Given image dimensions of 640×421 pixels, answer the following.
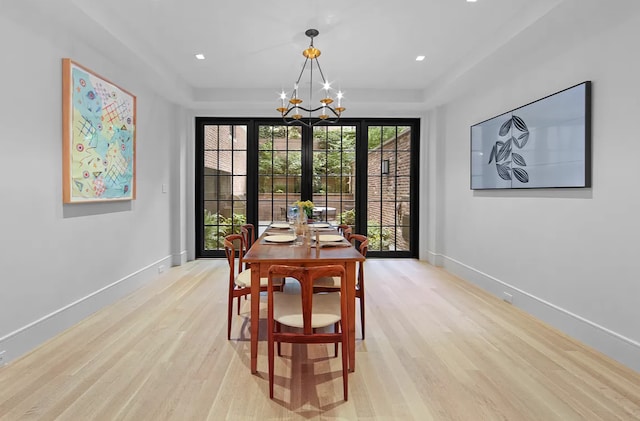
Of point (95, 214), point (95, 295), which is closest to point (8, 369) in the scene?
point (95, 295)

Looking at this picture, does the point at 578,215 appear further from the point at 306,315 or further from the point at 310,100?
the point at 310,100

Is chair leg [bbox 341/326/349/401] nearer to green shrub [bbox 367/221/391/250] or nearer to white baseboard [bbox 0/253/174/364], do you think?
white baseboard [bbox 0/253/174/364]

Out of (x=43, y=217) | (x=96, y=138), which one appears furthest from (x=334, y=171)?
(x=43, y=217)

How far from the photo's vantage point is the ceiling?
2881mm

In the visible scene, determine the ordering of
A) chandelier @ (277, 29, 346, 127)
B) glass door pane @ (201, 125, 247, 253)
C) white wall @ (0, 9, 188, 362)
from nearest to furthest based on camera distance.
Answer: white wall @ (0, 9, 188, 362) < chandelier @ (277, 29, 346, 127) < glass door pane @ (201, 125, 247, 253)

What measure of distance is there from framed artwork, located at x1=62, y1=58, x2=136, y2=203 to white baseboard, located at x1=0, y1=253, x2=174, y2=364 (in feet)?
2.97

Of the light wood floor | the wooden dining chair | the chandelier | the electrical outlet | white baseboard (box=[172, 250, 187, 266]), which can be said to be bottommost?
the light wood floor

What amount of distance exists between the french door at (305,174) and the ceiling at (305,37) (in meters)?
1.03

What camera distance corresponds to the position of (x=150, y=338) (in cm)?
281

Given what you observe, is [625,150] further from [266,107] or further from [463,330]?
[266,107]

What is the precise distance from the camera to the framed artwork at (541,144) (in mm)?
2844

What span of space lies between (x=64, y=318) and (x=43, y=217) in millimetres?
857

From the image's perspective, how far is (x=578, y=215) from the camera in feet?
9.56

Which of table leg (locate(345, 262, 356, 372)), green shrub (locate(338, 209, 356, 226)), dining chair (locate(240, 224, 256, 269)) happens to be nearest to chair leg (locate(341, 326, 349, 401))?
table leg (locate(345, 262, 356, 372))
